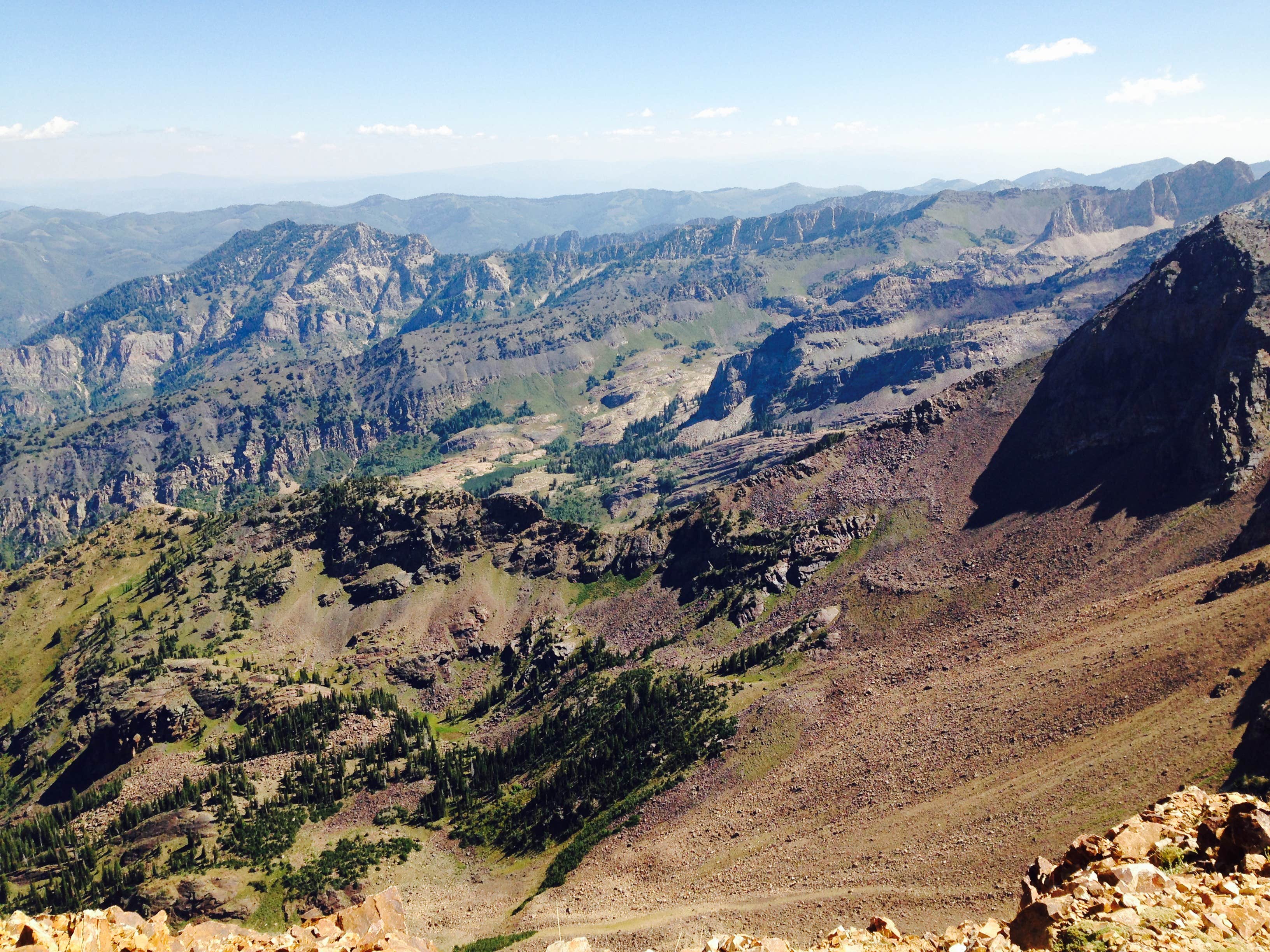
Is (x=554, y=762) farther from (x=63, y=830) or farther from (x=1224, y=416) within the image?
(x=1224, y=416)

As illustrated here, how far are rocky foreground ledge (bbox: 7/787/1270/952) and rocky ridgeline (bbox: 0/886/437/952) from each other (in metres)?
0.09

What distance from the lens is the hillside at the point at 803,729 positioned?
96.1m

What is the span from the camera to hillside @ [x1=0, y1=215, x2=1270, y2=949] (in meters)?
96.1

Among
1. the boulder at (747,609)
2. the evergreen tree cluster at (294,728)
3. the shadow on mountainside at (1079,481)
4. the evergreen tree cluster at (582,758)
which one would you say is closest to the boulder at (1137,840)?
the evergreen tree cluster at (582,758)

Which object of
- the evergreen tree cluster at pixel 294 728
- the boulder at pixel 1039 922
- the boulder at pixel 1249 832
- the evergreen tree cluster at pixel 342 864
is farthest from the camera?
the evergreen tree cluster at pixel 294 728

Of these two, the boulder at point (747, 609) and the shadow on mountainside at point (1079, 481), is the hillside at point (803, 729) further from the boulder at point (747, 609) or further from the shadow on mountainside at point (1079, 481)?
the shadow on mountainside at point (1079, 481)

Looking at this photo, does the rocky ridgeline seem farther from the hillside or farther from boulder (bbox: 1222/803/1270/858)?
the hillside

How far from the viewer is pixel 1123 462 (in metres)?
167

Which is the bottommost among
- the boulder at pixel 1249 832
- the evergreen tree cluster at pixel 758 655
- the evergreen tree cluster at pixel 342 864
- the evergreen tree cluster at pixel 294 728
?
the evergreen tree cluster at pixel 342 864

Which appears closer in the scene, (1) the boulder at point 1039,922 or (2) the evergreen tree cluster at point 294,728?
(1) the boulder at point 1039,922

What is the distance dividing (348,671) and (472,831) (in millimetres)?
76459

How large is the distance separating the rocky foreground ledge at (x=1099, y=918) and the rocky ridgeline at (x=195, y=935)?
0.30ft

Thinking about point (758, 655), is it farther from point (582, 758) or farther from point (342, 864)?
point (342, 864)

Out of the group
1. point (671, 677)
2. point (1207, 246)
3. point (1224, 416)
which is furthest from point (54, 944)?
point (1207, 246)
